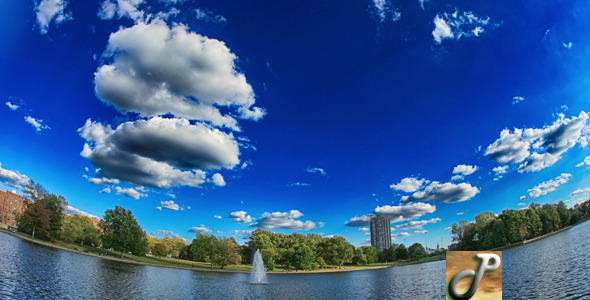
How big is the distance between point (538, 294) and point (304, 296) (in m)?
34.5

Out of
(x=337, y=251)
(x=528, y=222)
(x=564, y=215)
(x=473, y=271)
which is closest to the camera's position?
(x=473, y=271)

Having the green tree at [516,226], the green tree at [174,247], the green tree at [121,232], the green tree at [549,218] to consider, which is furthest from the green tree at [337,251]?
the green tree at [174,247]

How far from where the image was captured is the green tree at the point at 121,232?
110 m

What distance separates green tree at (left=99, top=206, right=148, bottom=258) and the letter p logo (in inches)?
5159

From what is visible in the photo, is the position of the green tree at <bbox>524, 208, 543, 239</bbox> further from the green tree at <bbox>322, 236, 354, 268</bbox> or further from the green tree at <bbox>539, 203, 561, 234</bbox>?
the green tree at <bbox>322, 236, 354, 268</bbox>

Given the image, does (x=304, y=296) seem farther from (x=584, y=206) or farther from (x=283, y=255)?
(x=584, y=206)

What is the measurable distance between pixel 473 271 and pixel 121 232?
438ft

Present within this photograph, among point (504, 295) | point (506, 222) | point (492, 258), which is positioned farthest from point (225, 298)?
point (506, 222)

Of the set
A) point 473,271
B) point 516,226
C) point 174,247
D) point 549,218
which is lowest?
point 174,247

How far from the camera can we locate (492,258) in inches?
279

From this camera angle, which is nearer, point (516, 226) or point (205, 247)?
point (205, 247)

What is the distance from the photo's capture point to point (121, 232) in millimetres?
111688

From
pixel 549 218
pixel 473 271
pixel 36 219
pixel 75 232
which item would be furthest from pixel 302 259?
pixel 473 271

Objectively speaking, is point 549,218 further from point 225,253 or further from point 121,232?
point 121,232
